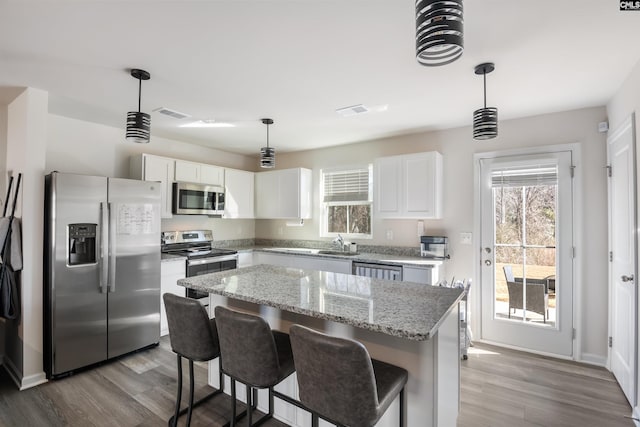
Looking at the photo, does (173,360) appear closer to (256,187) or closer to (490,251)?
(256,187)

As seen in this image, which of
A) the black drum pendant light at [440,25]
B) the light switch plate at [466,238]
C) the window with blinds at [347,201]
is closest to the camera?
the black drum pendant light at [440,25]

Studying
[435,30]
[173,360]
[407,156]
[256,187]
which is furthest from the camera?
[256,187]

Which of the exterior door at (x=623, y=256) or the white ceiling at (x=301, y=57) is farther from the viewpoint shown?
the exterior door at (x=623, y=256)

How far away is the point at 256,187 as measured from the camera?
5.46 metres

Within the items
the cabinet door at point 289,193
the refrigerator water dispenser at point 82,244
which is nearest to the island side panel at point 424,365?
the refrigerator water dispenser at point 82,244

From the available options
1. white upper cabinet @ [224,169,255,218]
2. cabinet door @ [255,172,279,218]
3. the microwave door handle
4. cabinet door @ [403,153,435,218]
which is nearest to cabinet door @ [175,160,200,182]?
white upper cabinet @ [224,169,255,218]

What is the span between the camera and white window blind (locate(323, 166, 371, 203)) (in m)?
4.68

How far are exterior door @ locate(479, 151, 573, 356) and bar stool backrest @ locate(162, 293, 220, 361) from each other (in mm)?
3127

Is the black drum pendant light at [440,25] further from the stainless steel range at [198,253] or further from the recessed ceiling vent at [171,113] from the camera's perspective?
the stainless steel range at [198,253]

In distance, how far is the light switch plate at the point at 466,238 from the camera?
3781mm

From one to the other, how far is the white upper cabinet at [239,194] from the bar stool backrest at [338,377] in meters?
3.88

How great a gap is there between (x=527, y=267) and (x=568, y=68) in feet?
6.70

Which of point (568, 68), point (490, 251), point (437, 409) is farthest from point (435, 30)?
point (490, 251)

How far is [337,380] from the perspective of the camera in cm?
129
